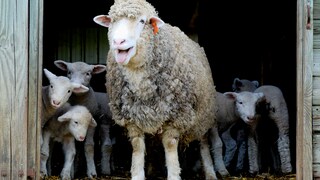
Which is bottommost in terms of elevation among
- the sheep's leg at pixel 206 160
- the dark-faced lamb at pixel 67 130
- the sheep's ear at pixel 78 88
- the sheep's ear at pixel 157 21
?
the sheep's leg at pixel 206 160

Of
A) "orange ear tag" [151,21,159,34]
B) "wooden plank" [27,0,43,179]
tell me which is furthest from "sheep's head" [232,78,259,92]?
"wooden plank" [27,0,43,179]

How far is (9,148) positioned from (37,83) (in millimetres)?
658

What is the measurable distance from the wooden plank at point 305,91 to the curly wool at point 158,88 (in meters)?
1.25

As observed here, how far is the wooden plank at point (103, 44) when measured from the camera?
38.8 ft

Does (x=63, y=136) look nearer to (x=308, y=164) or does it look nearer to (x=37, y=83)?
(x=37, y=83)

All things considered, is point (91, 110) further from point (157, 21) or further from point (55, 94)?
point (157, 21)

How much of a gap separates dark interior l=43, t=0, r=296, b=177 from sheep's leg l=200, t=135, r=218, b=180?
2.48 metres

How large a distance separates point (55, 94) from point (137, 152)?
51.8 inches

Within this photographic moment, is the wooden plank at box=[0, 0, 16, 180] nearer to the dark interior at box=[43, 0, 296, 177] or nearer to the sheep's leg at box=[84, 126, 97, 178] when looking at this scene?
the sheep's leg at box=[84, 126, 97, 178]

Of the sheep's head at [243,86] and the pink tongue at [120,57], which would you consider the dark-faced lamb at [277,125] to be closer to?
the sheep's head at [243,86]

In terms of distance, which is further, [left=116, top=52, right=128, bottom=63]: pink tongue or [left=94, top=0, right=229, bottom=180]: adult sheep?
[left=94, top=0, right=229, bottom=180]: adult sheep

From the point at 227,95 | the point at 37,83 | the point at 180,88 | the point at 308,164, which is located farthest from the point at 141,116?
the point at 227,95

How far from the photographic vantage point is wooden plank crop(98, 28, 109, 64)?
1182 cm

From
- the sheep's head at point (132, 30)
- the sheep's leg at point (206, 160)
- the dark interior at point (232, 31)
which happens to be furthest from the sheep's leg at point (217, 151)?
the sheep's head at point (132, 30)
